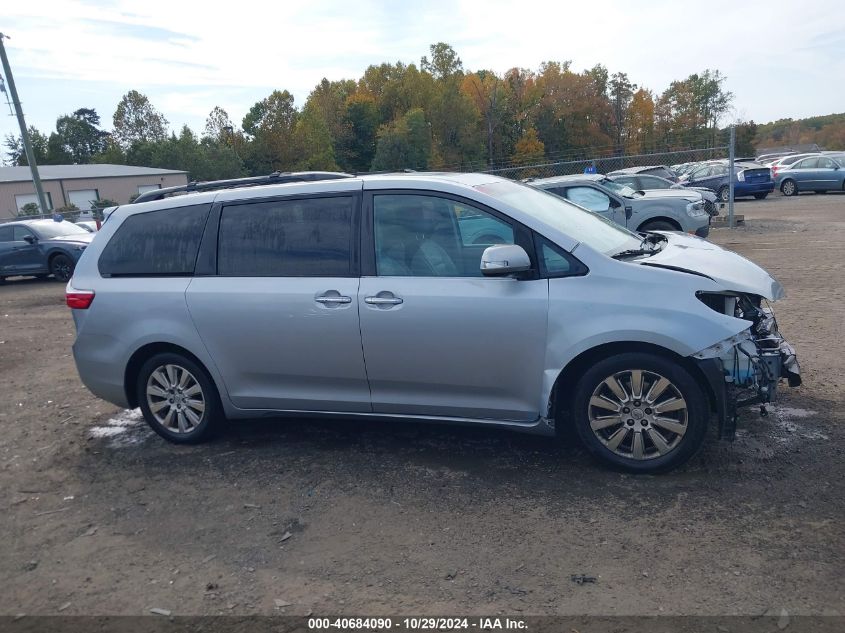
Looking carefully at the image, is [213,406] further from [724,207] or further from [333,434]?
[724,207]

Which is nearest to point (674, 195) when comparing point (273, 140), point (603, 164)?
point (603, 164)

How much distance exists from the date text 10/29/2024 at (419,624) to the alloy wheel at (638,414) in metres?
1.49

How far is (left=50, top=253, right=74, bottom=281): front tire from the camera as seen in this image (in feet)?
52.7

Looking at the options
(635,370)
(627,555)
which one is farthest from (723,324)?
(627,555)

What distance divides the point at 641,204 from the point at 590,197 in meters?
1.49

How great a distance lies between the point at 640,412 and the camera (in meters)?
4.11

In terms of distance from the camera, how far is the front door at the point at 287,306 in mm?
4617

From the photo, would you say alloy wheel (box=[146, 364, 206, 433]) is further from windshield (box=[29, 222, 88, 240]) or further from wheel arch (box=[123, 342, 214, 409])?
windshield (box=[29, 222, 88, 240])

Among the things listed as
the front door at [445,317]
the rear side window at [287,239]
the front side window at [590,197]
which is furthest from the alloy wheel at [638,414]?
the front side window at [590,197]

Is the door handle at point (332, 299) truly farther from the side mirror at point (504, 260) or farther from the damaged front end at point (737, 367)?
the damaged front end at point (737, 367)

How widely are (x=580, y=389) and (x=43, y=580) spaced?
3.07 meters

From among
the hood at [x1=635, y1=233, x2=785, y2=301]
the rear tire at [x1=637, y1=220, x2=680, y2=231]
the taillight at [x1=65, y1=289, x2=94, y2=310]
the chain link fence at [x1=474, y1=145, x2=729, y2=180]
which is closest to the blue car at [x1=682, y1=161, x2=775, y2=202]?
the chain link fence at [x1=474, y1=145, x2=729, y2=180]

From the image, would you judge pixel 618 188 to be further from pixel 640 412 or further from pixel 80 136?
pixel 80 136

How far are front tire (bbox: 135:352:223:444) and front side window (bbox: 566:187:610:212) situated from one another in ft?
27.4
